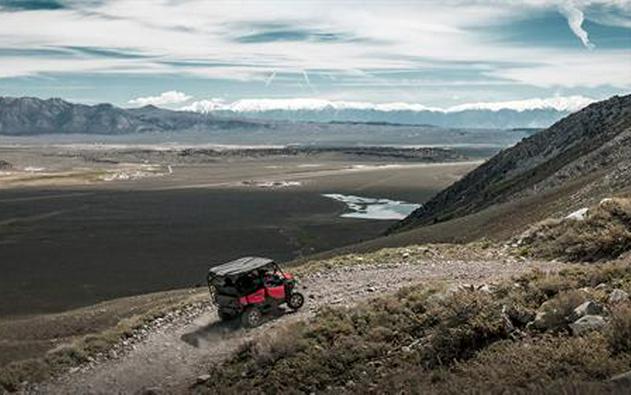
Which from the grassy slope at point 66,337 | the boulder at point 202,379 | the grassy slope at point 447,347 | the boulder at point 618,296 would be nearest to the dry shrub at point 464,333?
the grassy slope at point 447,347

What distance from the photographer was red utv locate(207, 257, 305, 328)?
19562mm

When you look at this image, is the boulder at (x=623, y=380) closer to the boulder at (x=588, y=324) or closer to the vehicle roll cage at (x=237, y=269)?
the boulder at (x=588, y=324)

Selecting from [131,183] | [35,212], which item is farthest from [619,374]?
[131,183]

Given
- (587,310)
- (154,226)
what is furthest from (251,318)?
(154,226)

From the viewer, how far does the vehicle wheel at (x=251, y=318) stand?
19344mm

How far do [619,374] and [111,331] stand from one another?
1541 cm

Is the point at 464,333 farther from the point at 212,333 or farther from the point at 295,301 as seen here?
the point at 212,333

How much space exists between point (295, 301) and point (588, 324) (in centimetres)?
1018

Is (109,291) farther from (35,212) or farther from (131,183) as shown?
(131,183)

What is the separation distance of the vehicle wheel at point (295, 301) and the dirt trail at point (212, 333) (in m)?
0.22

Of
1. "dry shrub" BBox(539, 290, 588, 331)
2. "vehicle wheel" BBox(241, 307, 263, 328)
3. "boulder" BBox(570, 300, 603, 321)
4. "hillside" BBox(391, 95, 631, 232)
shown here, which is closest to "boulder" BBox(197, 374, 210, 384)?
"vehicle wheel" BBox(241, 307, 263, 328)

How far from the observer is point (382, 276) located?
72.9ft

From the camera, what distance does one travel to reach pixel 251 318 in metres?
19.4

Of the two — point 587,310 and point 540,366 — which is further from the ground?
point 587,310
